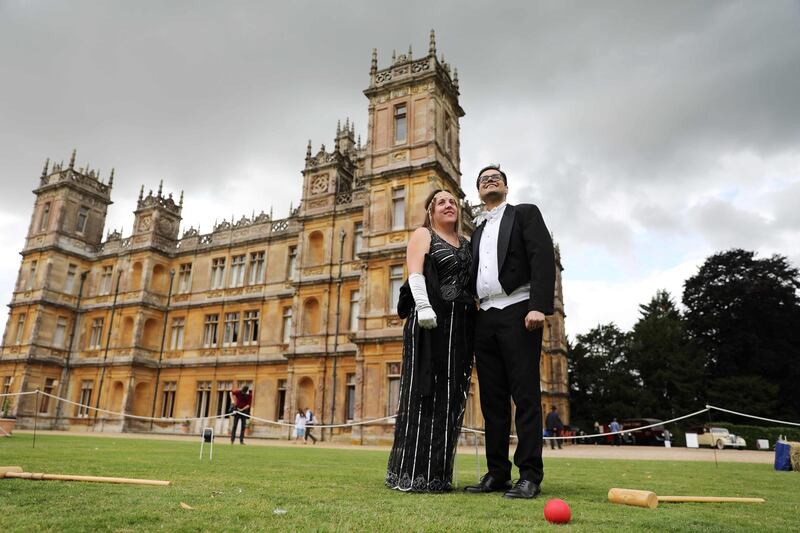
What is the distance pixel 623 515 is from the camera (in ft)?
A: 9.66

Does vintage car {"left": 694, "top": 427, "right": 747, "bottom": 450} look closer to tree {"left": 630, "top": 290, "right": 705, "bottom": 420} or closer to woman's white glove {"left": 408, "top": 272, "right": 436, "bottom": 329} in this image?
tree {"left": 630, "top": 290, "right": 705, "bottom": 420}

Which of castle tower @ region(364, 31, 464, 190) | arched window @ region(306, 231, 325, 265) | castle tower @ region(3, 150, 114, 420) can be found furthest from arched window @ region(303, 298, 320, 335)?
castle tower @ region(3, 150, 114, 420)

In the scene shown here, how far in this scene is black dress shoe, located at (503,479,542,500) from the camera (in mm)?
3645

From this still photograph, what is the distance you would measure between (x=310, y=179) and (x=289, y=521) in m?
25.5

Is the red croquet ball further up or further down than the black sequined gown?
further down

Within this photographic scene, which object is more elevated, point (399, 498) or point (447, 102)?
point (447, 102)

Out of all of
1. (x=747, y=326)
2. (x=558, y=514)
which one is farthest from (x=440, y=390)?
(x=747, y=326)

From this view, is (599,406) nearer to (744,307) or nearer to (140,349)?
(744,307)

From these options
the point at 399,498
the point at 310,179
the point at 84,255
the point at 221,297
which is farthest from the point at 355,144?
the point at 399,498

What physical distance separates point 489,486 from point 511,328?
1225 mm

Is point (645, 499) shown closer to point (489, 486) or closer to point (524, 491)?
point (524, 491)

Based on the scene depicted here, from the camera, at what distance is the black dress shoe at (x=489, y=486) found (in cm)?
407

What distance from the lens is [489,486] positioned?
4109 mm

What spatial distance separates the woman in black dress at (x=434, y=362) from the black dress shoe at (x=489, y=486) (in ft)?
0.67
